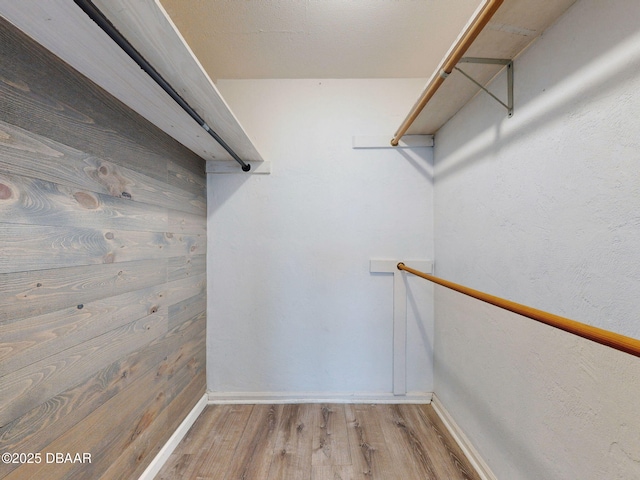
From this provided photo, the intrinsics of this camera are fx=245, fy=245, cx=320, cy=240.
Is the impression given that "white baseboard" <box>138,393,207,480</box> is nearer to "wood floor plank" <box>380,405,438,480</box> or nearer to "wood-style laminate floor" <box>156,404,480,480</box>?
"wood-style laminate floor" <box>156,404,480,480</box>

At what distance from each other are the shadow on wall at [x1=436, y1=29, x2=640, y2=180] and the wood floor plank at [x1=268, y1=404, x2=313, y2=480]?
1.74 m

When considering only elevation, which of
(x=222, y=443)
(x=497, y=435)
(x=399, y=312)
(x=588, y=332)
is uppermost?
(x=588, y=332)

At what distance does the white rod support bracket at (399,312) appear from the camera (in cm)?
167

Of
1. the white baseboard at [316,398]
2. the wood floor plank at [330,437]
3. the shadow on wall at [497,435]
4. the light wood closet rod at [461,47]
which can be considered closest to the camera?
the light wood closet rod at [461,47]

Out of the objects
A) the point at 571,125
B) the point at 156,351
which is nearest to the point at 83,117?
the point at 156,351

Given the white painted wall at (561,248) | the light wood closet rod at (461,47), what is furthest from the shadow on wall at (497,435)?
the light wood closet rod at (461,47)

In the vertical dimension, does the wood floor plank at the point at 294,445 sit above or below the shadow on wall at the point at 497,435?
below

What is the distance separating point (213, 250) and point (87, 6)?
1311mm

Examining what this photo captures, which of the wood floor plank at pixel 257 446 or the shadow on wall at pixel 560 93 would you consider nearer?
the shadow on wall at pixel 560 93

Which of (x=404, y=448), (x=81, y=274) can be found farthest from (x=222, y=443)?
(x=81, y=274)

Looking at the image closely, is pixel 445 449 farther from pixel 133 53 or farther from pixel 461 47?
pixel 133 53

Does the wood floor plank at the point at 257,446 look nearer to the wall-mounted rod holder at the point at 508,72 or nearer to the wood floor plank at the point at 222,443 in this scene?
the wood floor plank at the point at 222,443

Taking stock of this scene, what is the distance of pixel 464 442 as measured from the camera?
129 cm

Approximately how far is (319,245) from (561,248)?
3.95 ft
